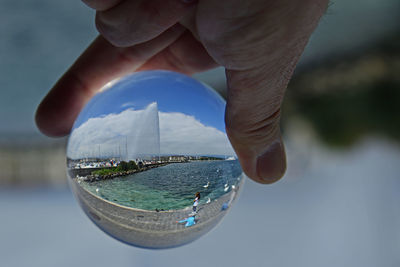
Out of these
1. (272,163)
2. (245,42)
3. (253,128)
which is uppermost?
(245,42)

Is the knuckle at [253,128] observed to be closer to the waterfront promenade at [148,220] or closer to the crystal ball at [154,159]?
the crystal ball at [154,159]

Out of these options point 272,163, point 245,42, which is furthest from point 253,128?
point 245,42

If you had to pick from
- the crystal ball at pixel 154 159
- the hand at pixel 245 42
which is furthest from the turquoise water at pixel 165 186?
the hand at pixel 245 42

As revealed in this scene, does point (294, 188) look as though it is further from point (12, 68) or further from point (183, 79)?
point (12, 68)

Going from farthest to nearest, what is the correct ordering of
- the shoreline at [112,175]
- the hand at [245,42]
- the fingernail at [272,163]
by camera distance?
1. the fingernail at [272,163]
2. the shoreline at [112,175]
3. the hand at [245,42]

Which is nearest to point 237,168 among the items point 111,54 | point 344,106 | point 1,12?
point 111,54

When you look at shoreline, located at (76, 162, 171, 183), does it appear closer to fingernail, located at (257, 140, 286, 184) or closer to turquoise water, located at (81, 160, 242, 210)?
turquoise water, located at (81, 160, 242, 210)

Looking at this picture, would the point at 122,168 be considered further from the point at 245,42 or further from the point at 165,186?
the point at 245,42
